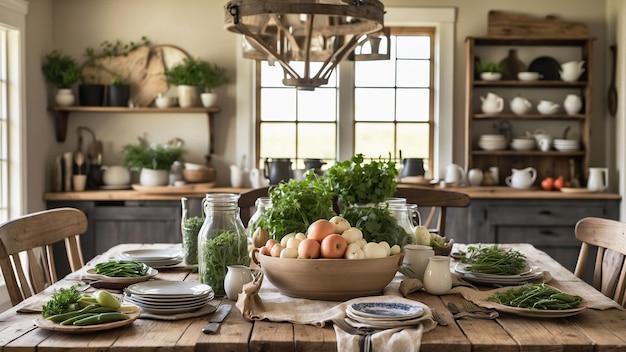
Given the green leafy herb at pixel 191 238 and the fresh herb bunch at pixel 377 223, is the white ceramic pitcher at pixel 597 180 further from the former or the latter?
the green leafy herb at pixel 191 238

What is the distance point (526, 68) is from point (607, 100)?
1.95 ft

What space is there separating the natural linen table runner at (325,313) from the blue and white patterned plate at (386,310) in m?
0.02

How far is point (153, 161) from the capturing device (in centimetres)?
516

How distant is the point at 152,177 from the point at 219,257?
3001 millimetres

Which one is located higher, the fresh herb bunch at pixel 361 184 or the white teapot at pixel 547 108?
the white teapot at pixel 547 108

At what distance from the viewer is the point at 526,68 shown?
547 cm

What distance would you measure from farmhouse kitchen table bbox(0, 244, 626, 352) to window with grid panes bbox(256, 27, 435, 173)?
11.4 feet

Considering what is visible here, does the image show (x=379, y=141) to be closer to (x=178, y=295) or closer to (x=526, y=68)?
(x=526, y=68)

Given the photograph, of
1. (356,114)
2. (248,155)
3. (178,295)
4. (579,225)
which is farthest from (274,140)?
(178,295)

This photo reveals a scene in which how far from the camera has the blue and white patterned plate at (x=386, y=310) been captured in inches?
74.5

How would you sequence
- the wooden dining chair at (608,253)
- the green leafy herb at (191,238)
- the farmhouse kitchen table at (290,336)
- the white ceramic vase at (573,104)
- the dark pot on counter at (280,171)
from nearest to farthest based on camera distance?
the farmhouse kitchen table at (290,336) → the wooden dining chair at (608,253) → the green leafy herb at (191,238) → the dark pot on counter at (280,171) → the white ceramic vase at (573,104)

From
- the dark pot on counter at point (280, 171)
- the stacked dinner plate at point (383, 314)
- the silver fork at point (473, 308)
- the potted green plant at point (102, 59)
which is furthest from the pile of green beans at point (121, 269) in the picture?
the potted green plant at point (102, 59)

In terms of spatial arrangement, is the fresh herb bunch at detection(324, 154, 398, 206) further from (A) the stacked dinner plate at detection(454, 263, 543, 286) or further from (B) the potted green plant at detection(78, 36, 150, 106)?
(B) the potted green plant at detection(78, 36, 150, 106)

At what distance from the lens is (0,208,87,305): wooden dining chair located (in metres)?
2.35
